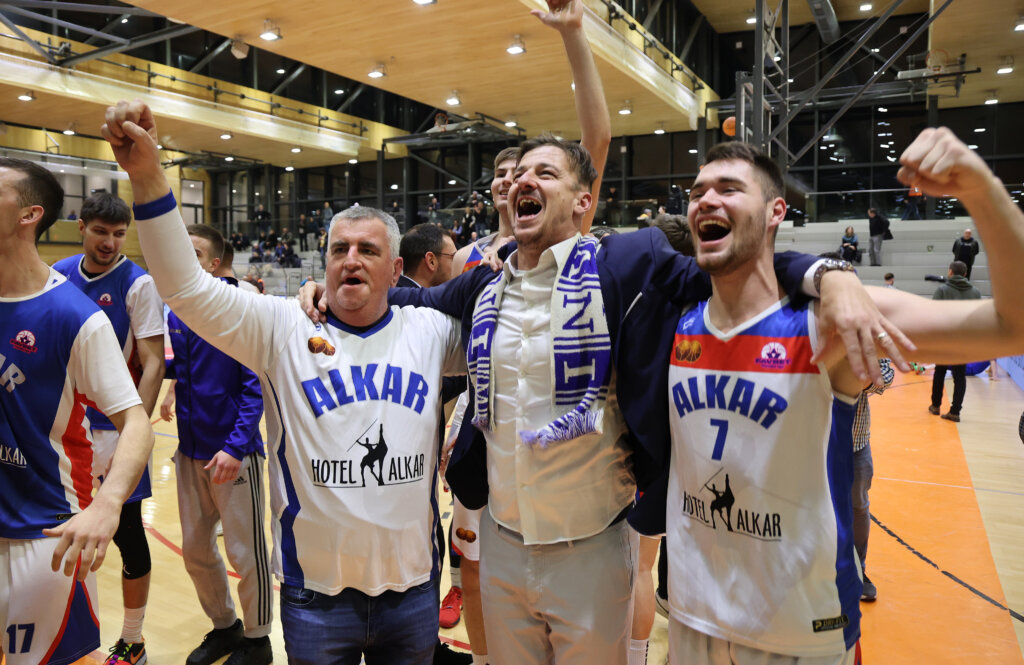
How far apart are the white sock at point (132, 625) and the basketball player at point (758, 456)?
2.81 meters

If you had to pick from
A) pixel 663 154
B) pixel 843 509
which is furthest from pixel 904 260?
pixel 843 509

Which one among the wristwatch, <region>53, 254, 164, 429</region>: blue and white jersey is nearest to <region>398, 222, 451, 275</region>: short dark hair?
<region>53, 254, 164, 429</region>: blue and white jersey

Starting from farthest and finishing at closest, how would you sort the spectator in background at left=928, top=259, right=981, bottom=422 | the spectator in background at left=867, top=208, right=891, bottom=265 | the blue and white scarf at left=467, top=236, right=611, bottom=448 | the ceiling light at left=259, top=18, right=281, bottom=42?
the spectator in background at left=867, top=208, right=891, bottom=265, the ceiling light at left=259, top=18, right=281, bottom=42, the spectator in background at left=928, top=259, right=981, bottom=422, the blue and white scarf at left=467, top=236, right=611, bottom=448

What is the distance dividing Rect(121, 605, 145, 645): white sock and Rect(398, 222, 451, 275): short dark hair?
7.20ft

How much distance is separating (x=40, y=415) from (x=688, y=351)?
203 cm

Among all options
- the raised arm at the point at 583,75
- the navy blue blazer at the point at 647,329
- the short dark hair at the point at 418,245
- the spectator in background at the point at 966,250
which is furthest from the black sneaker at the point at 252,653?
the spectator in background at the point at 966,250

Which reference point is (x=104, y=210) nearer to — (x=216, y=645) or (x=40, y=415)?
(x=40, y=415)

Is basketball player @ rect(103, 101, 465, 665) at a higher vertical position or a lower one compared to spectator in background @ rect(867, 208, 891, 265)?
lower

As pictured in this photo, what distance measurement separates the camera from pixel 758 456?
1757mm

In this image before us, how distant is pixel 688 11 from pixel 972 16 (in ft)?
28.1

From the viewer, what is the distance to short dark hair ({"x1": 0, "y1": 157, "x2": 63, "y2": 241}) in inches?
88.0

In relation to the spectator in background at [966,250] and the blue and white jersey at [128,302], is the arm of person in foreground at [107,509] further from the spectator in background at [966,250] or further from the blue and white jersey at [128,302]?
the spectator in background at [966,250]

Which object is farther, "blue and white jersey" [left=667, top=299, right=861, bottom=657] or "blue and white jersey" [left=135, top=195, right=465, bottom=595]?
"blue and white jersey" [left=135, top=195, right=465, bottom=595]

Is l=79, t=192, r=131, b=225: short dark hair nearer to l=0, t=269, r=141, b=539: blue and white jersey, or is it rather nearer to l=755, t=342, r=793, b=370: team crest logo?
l=0, t=269, r=141, b=539: blue and white jersey
